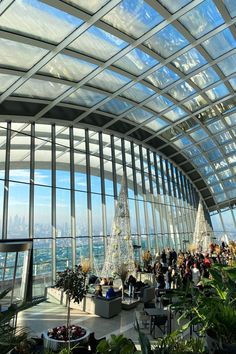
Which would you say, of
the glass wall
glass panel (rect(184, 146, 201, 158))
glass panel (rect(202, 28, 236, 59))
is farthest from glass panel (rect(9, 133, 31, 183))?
glass panel (rect(184, 146, 201, 158))

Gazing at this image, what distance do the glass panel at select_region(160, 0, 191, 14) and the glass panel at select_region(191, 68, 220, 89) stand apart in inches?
241

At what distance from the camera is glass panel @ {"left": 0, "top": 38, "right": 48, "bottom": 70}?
10.5m

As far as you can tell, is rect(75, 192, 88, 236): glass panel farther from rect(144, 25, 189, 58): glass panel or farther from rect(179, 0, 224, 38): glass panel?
rect(179, 0, 224, 38): glass panel

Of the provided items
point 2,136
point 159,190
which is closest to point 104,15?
point 2,136

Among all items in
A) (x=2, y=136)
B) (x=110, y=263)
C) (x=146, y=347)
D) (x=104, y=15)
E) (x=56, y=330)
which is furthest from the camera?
(x=2, y=136)

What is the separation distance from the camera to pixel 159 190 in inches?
981

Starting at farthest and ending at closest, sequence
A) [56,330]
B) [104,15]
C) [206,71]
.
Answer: [206,71] → [104,15] → [56,330]

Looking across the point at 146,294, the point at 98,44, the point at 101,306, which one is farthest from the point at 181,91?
the point at 101,306

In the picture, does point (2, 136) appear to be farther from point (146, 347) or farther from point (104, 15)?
point (146, 347)

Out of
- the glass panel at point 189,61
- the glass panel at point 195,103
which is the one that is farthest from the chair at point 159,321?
the glass panel at point 195,103

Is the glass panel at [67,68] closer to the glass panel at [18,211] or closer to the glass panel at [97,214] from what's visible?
the glass panel at [18,211]

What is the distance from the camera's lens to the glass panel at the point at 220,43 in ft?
45.4

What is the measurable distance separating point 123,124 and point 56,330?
14.9 metres

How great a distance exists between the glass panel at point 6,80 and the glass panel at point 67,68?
1.17 metres
